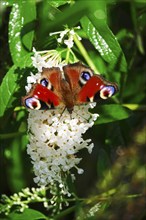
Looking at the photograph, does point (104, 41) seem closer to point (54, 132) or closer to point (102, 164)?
point (54, 132)

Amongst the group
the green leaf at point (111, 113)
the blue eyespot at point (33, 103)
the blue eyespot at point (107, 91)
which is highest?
the blue eyespot at point (33, 103)

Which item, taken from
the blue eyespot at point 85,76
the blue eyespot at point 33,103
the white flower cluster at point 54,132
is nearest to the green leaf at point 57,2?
the white flower cluster at point 54,132

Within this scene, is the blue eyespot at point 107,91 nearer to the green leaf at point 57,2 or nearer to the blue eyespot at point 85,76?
the blue eyespot at point 85,76

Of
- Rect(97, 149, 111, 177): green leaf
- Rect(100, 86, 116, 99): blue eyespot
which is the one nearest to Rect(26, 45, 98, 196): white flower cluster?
Rect(100, 86, 116, 99): blue eyespot

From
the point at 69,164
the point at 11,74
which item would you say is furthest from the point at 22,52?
the point at 69,164

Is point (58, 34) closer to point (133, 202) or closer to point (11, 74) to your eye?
point (11, 74)

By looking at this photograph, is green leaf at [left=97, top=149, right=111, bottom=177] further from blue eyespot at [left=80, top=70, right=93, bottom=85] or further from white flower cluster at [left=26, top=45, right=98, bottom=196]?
blue eyespot at [left=80, top=70, right=93, bottom=85]

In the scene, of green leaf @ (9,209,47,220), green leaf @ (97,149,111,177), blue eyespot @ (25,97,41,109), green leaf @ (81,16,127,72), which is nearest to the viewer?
blue eyespot @ (25,97,41,109)
